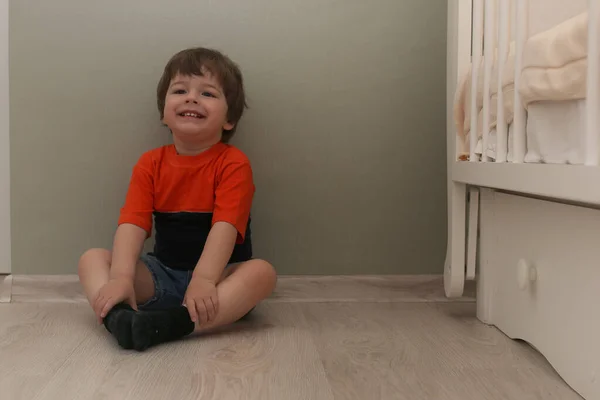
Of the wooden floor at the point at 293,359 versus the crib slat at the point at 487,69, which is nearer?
the wooden floor at the point at 293,359

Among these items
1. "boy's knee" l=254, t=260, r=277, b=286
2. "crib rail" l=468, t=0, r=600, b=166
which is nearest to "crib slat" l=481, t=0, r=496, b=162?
"crib rail" l=468, t=0, r=600, b=166

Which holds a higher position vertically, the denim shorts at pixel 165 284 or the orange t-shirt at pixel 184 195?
the orange t-shirt at pixel 184 195

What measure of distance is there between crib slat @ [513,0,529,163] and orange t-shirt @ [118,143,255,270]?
1.87 ft

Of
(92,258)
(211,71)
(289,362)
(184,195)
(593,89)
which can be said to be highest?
(211,71)

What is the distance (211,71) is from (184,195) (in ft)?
0.87

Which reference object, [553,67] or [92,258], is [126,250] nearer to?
[92,258]

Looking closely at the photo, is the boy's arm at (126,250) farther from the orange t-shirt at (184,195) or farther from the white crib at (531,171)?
the white crib at (531,171)

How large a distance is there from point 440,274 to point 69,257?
857mm

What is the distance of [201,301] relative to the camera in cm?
108

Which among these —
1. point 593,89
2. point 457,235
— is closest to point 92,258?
point 457,235

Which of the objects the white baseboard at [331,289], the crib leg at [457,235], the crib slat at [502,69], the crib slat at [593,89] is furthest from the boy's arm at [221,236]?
the crib slat at [593,89]

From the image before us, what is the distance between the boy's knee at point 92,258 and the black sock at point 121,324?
0.19 meters

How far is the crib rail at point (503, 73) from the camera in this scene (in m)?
0.65

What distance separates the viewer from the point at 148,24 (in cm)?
138
